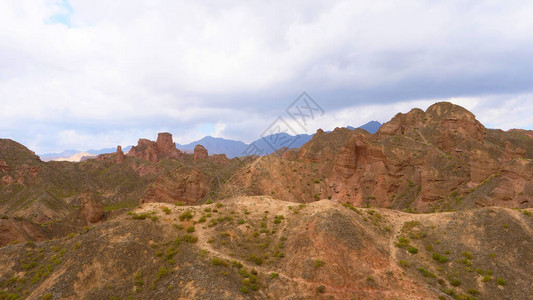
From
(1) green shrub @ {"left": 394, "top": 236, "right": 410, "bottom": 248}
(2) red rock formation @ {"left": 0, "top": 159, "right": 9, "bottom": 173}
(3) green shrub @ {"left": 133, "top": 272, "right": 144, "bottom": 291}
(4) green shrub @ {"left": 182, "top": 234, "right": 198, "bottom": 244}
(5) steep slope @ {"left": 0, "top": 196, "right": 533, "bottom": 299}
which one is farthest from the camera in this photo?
(2) red rock formation @ {"left": 0, "top": 159, "right": 9, "bottom": 173}

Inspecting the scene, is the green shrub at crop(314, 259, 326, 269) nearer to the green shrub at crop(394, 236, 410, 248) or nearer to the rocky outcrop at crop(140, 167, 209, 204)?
the green shrub at crop(394, 236, 410, 248)

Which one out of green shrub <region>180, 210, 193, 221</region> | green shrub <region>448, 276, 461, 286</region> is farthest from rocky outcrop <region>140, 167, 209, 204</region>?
green shrub <region>448, 276, 461, 286</region>

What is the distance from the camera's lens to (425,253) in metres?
30.6

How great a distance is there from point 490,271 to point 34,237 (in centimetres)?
7404

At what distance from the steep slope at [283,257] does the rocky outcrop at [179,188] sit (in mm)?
29694

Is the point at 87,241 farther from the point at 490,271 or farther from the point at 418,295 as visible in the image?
the point at 490,271

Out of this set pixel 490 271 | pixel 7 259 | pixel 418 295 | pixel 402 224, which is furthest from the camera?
pixel 402 224

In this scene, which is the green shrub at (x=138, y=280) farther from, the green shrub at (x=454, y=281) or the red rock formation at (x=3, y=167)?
the red rock formation at (x=3, y=167)

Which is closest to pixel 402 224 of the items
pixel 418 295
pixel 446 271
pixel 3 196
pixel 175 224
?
pixel 446 271

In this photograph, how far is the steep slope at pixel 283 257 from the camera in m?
25.2

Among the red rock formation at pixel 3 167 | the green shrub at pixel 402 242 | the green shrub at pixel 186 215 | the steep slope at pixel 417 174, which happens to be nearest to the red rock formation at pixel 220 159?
the red rock formation at pixel 3 167

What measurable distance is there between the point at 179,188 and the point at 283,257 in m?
42.0

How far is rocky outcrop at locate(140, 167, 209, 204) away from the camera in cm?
6462

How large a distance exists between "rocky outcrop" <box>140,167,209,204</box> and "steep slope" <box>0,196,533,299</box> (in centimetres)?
2969
